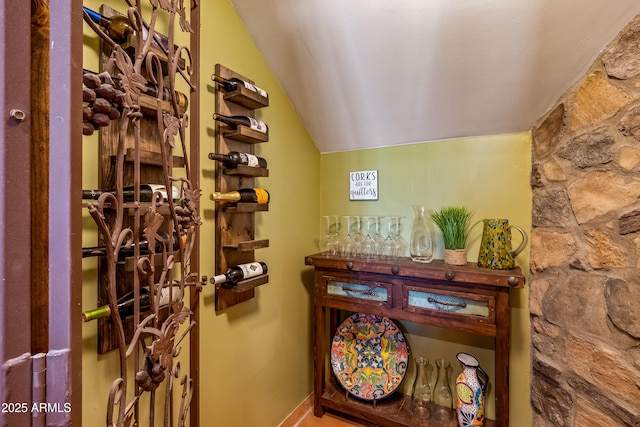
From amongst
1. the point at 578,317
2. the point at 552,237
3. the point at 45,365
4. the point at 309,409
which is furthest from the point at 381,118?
the point at 309,409

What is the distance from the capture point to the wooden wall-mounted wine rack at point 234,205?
1115 millimetres

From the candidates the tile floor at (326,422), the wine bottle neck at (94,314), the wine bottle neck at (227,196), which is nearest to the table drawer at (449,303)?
the tile floor at (326,422)

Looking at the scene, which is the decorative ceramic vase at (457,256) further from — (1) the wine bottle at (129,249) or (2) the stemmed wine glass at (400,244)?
(1) the wine bottle at (129,249)

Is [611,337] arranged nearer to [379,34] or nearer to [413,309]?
[413,309]

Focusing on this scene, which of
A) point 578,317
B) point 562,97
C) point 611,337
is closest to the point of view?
point 611,337

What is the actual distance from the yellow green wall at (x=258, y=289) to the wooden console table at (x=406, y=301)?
0.15 metres

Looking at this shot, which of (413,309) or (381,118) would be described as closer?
(413,309)

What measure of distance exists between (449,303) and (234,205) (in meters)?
0.99

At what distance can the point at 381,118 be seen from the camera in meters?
1.49

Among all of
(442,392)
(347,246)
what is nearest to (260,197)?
(347,246)

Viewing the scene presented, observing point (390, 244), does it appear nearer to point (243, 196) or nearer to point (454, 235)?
point (454, 235)

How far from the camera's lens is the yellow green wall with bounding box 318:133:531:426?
1.33 m

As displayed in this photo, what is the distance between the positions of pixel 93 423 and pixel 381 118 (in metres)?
1.56

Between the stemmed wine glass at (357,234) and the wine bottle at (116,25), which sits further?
the stemmed wine glass at (357,234)
